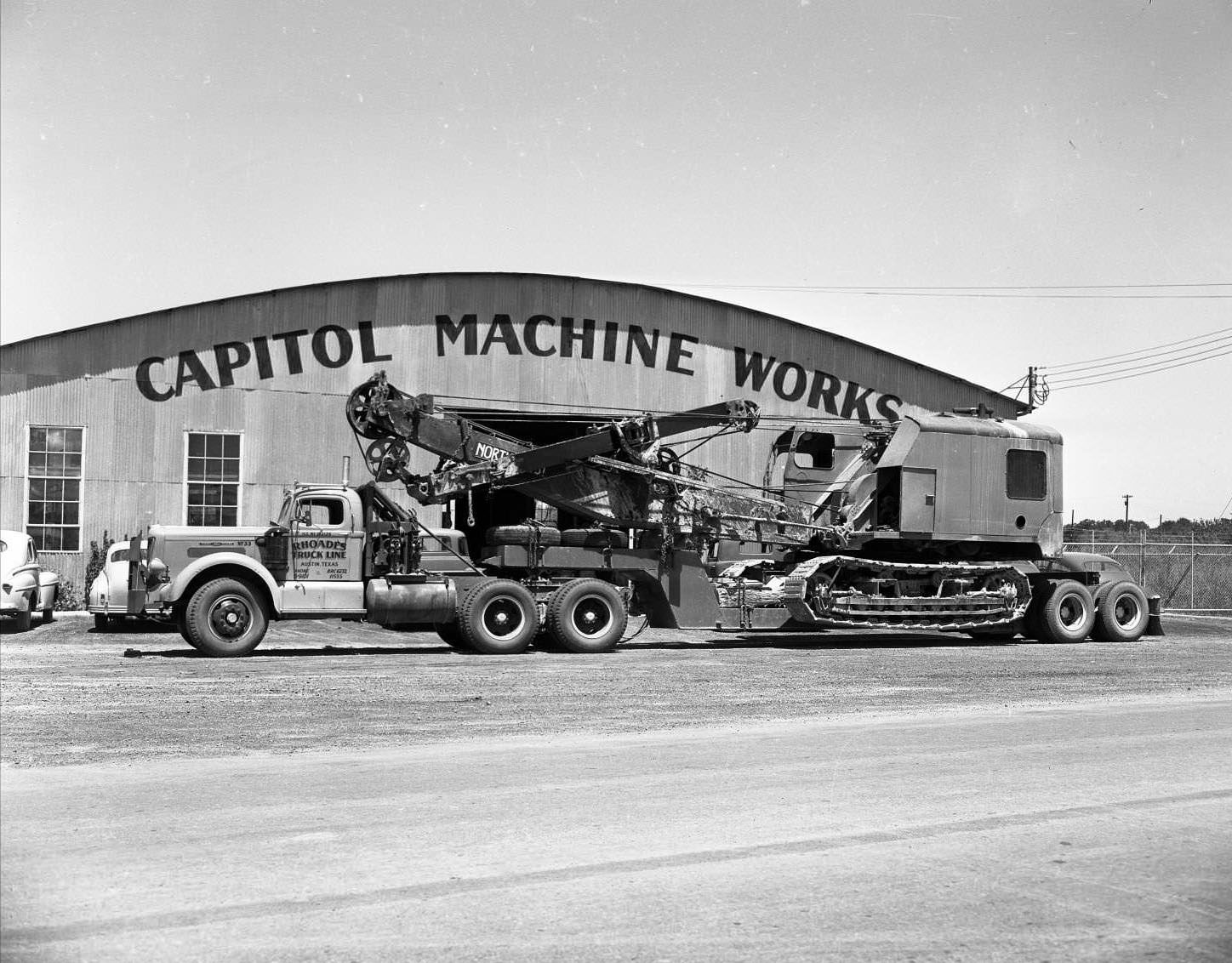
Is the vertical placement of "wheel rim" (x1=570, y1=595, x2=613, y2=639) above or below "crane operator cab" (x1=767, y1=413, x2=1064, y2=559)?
below

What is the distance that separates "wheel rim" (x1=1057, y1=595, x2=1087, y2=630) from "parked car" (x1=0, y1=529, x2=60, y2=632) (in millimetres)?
17850

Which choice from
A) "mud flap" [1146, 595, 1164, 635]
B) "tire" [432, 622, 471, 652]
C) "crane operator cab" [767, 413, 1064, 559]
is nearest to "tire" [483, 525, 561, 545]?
"tire" [432, 622, 471, 652]

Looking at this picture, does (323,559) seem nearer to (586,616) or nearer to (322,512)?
(322,512)

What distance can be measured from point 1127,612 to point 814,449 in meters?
6.30

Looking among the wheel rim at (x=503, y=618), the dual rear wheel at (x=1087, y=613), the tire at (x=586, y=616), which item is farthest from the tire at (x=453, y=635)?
the dual rear wheel at (x=1087, y=613)

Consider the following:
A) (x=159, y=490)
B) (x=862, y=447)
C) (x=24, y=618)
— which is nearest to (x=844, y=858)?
(x=862, y=447)

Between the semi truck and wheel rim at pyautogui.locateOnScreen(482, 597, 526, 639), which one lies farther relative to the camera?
wheel rim at pyautogui.locateOnScreen(482, 597, 526, 639)

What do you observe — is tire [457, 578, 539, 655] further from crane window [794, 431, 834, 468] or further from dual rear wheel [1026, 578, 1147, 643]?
dual rear wheel [1026, 578, 1147, 643]

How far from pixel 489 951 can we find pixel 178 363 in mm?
24706

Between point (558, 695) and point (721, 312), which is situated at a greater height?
point (721, 312)

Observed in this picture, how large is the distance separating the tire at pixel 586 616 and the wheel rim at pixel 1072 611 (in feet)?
26.1

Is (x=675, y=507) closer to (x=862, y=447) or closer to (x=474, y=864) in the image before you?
(x=862, y=447)

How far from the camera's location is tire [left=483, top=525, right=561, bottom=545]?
19750mm

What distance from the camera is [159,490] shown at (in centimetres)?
2738
